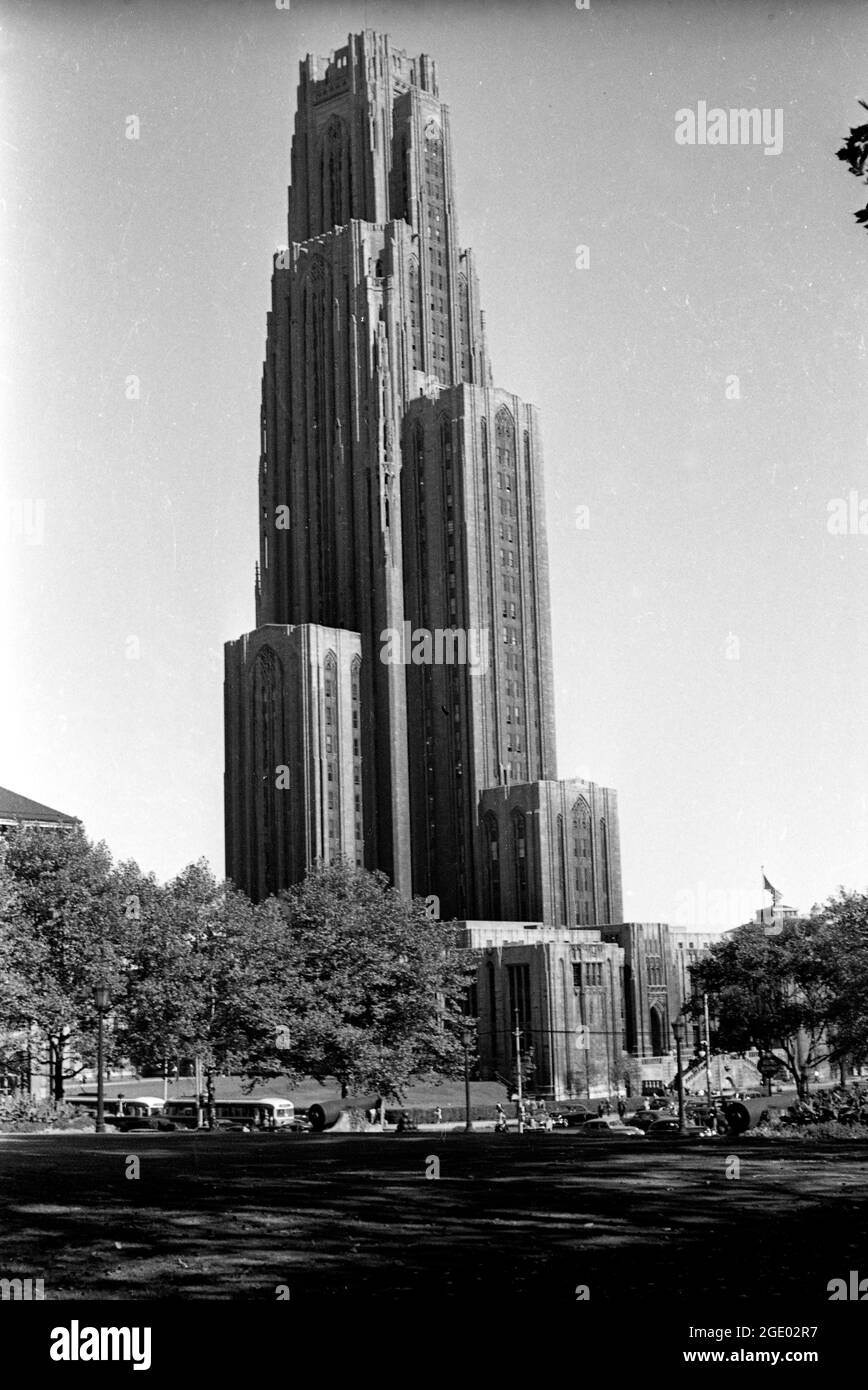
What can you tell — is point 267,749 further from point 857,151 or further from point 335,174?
point 857,151

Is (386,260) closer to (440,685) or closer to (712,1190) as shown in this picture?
(440,685)

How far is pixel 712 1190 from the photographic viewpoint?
67.9 feet

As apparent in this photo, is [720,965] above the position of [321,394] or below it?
below

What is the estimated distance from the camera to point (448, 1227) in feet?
59.6

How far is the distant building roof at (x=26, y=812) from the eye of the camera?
8750cm

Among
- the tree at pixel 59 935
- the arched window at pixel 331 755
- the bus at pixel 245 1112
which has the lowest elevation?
the bus at pixel 245 1112

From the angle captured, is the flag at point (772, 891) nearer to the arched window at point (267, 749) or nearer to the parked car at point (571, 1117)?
the parked car at point (571, 1117)

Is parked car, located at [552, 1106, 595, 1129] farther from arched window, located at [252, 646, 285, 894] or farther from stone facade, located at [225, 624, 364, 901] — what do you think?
arched window, located at [252, 646, 285, 894]

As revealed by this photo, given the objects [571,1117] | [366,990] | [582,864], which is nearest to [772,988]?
[571,1117]

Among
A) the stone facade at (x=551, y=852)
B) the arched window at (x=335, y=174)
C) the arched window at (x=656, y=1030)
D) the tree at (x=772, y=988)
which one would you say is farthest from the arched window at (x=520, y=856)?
the arched window at (x=335, y=174)

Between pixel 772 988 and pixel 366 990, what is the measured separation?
33.9m

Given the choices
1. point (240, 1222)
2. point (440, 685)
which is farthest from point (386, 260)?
point (240, 1222)

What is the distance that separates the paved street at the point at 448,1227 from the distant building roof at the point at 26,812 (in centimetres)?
6439
